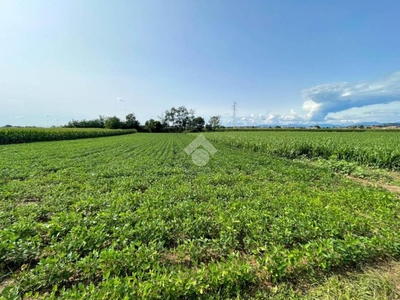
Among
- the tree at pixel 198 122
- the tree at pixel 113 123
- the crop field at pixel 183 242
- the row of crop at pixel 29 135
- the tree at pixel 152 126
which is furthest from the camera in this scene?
the tree at pixel 198 122

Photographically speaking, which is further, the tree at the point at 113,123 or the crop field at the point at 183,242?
the tree at the point at 113,123

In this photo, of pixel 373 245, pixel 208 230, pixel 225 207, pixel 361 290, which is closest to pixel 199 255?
pixel 208 230

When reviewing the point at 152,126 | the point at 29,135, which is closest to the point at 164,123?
the point at 152,126

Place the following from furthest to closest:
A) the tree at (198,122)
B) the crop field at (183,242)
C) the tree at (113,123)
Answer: the tree at (198,122)
the tree at (113,123)
the crop field at (183,242)

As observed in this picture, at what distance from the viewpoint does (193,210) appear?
4586mm

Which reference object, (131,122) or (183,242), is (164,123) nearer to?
(131,122)

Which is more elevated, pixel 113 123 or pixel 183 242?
pixel 113 123
